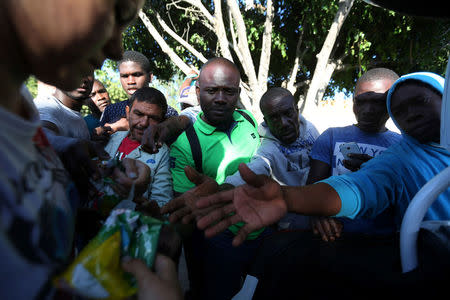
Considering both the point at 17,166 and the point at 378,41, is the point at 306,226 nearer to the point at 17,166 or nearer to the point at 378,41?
the point at 17,166

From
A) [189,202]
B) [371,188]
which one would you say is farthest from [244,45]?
[189,202]

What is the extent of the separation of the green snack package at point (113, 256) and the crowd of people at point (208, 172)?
32 mm

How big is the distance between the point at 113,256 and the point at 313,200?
1070 mm

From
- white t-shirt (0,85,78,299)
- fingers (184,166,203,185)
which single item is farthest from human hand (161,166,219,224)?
white t-shirt (0,85,78,299)

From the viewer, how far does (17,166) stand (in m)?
0.60

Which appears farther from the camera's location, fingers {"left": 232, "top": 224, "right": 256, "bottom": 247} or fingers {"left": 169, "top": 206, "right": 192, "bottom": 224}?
fingers {"left": 169, "top": 206, "right": 192, "bottom": 224}

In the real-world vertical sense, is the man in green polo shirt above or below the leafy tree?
below

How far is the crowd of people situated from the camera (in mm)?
589

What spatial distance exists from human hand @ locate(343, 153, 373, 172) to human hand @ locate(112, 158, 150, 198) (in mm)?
1621

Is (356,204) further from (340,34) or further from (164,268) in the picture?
(340,34)

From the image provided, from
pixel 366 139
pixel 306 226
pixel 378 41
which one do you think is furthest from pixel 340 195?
pixel 378 41

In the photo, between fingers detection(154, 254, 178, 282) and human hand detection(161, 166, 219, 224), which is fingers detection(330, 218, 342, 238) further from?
fingers detection(154, 254, 178, 282)

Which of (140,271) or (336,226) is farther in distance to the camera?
(336,226)

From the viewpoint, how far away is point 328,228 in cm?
161
